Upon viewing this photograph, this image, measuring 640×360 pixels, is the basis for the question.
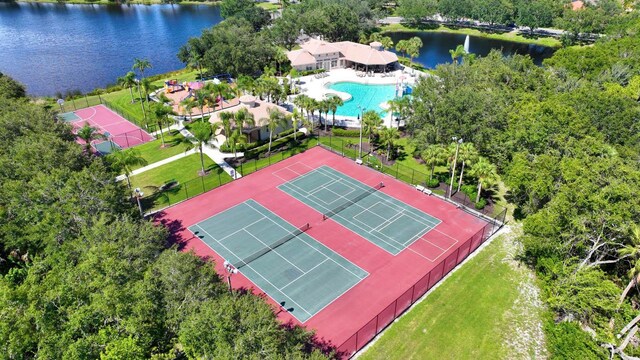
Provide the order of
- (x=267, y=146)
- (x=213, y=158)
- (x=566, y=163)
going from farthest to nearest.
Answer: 1. (x=267, y=146)
2. (x=213, y=158)
3. (x=566, y=163)

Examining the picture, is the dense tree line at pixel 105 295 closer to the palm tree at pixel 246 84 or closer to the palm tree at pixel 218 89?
the palm tree at pixel 218 89

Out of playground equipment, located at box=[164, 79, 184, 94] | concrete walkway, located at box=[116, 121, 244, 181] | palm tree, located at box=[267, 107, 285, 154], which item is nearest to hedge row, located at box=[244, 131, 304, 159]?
palm tree, located at box=[267, 107, 285, 154]

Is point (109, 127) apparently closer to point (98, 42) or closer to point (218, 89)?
point (218, 89)

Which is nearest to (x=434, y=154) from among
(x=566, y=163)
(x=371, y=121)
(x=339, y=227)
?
(x=371, y=121)

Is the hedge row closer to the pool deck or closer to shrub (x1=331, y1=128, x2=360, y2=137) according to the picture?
shrub (x1=331, y1=128, x2=360, y2=137)

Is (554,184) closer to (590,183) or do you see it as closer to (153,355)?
(590,183)

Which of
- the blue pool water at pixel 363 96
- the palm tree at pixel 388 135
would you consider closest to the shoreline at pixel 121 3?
the blue pool water at pixel 363 96
